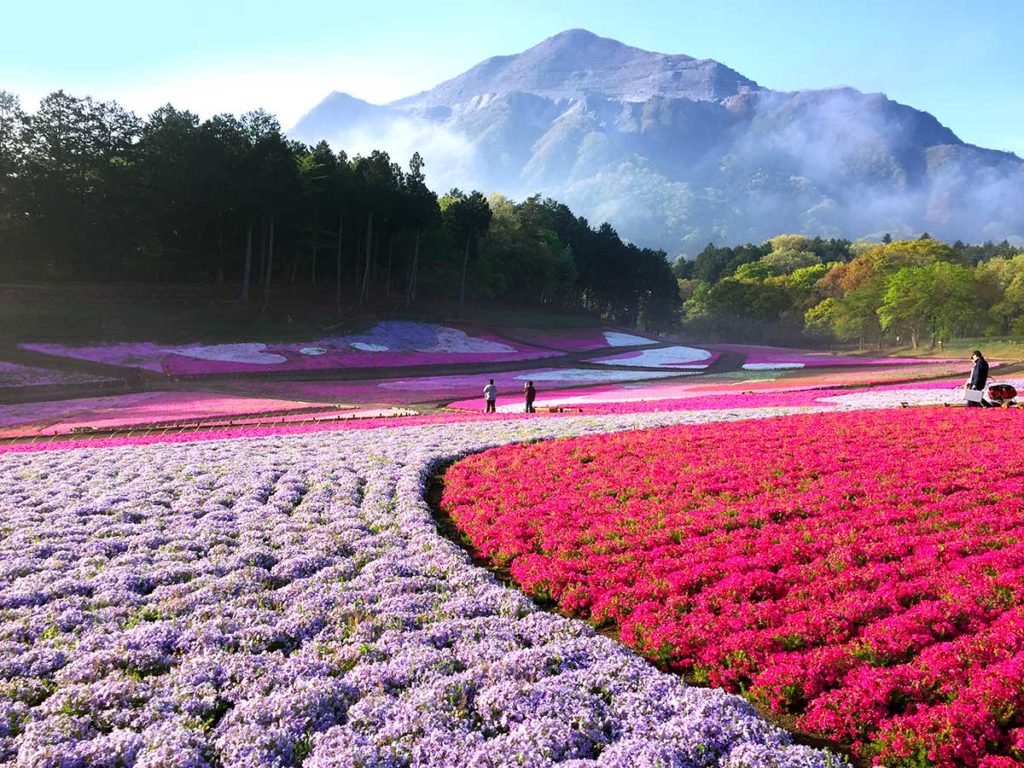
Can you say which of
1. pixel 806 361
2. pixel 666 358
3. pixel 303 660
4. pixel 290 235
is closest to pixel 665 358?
pixel 666 358

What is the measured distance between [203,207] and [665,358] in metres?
50.4

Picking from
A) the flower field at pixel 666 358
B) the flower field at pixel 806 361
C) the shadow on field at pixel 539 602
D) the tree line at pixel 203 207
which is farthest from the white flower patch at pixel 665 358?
the shadow on field at pixel 539 602

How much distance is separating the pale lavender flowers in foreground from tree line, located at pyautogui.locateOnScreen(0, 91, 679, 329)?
56295mm

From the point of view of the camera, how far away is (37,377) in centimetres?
3734

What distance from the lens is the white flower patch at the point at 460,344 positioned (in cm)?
6450

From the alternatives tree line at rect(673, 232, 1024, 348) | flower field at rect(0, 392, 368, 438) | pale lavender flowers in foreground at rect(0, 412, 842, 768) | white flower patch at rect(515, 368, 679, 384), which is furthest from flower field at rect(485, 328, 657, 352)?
pale lavender flowers in foreground at rect(0, 412, 842, 768)

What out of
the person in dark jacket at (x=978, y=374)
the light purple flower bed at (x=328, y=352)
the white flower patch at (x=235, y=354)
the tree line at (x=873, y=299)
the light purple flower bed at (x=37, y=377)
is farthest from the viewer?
the tree line at (x=873, y=299)

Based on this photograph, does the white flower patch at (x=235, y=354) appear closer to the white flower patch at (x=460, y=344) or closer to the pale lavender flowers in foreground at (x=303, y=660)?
the white flower patch at (x=460, y=344)

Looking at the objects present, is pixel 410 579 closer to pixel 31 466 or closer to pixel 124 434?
pixel 31 466

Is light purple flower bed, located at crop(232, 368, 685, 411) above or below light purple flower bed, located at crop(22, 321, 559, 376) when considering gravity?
below

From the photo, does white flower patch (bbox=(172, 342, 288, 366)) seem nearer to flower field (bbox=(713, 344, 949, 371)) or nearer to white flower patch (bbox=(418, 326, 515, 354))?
white flower patch (bbox=(418, 326, 515, 354))

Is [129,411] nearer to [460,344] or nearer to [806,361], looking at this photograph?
[460,344]

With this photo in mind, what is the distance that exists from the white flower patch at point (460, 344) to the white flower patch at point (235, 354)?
15.8 metres

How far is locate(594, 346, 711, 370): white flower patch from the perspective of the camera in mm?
65688
